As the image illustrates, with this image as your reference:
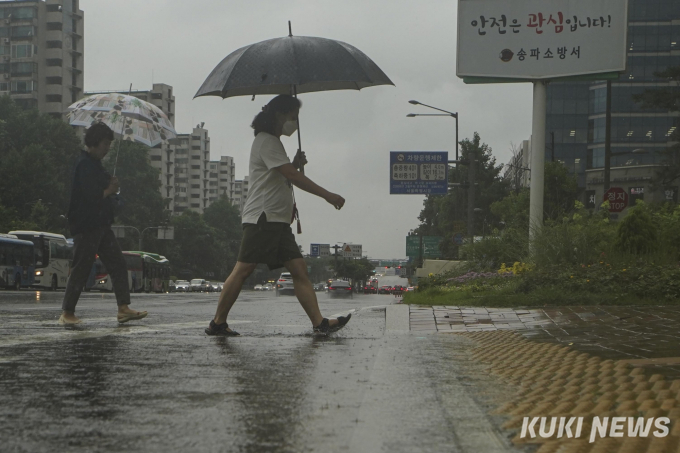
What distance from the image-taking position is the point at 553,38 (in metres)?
21.7

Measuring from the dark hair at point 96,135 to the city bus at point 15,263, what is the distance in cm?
3246

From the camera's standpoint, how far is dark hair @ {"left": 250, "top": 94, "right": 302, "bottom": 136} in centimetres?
742

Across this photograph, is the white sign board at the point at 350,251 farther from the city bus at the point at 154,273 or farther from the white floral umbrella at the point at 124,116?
the white floral umbrella at the point at 124,116

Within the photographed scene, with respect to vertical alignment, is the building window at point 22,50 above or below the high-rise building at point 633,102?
above

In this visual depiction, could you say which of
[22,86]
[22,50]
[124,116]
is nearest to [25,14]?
[22,50]

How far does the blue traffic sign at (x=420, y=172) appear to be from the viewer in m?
36.2

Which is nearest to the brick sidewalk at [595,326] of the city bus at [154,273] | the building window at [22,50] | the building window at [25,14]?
the city bus at [154,273]

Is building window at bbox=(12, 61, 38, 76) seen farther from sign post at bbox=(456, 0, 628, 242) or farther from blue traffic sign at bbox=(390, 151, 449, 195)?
sign post at bbox=(456, 0, 628, 242)

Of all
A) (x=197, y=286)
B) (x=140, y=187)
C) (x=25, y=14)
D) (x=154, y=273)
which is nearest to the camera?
(x=154, y=273)

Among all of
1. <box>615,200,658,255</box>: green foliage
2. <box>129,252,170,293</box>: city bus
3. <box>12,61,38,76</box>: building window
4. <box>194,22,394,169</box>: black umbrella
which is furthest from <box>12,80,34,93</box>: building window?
<box>194,22,394,169</box>: black umbrella

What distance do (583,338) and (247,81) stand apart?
3778 mm

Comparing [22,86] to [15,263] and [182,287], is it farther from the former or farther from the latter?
[15,263]

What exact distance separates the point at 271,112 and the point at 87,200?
2034mm

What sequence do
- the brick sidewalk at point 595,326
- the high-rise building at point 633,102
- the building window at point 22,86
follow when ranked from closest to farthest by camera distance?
the brick sidewalk at point 595,326, the high-rise building at point 633,102, the building window at point 22,86
